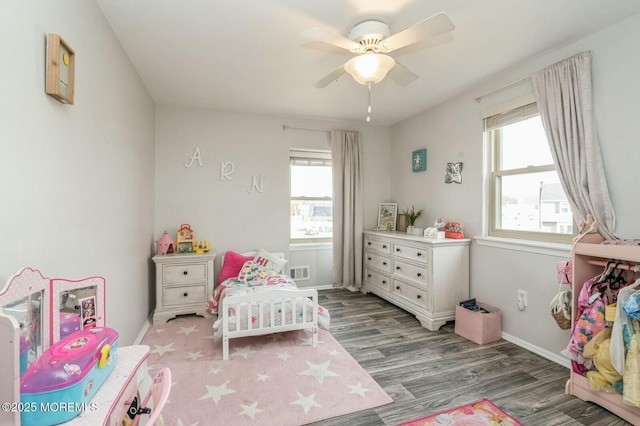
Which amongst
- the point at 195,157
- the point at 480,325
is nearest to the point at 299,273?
the point at 195,157

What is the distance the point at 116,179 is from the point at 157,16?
115cm

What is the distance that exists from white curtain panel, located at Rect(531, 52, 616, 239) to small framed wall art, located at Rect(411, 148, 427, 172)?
154cm

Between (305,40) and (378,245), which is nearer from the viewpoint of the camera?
(305,40)

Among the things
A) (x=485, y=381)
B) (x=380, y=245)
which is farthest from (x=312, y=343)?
(x=380, y=245)

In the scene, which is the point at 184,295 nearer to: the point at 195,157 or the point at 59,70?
the point at 195,157

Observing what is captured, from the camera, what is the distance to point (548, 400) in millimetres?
1984

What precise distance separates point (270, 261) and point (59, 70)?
2934mm

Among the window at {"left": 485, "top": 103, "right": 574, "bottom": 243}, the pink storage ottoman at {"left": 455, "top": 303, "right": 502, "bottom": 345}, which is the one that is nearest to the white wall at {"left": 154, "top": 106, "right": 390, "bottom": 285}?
the pink storage ottoman at {"left": 455, "top": 303, "right": 502, "bottom": 345}

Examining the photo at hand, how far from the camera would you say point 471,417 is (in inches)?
71.1

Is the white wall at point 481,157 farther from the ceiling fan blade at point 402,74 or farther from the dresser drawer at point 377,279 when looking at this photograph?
the ceiling fan blade at point 402,74

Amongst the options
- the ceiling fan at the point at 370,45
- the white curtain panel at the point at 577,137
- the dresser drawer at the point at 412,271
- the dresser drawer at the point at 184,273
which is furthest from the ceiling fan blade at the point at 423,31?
the dresser drawer at the point at 184,273

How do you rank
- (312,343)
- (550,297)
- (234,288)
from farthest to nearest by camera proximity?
(234,288) → (312,343) → (550,297)

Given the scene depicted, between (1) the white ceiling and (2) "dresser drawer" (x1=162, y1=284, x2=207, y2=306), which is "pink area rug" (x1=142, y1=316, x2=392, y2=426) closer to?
(2) "dresser drawer" (x1=162, y1=284, x2=207, y2=306)

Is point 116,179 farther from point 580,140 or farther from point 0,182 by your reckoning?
point 580,140
